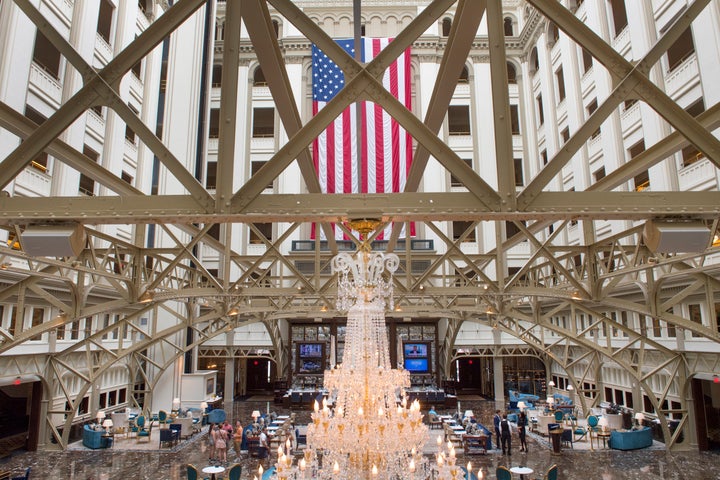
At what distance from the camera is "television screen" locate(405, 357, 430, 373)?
36281 mm

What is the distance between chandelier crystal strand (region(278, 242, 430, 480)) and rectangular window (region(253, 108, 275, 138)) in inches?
1065

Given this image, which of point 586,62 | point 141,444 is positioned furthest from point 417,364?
point 586,62

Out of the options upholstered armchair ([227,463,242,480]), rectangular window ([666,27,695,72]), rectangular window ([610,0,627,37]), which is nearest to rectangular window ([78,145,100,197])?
upholstered armchair ([227,463,242,480])

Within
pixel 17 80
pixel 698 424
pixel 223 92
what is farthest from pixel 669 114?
pixel 698 424

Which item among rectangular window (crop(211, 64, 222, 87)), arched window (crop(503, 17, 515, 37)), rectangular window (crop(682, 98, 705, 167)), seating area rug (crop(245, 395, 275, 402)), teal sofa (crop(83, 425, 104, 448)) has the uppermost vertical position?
arched window (crop(503, 17, 515, 37))

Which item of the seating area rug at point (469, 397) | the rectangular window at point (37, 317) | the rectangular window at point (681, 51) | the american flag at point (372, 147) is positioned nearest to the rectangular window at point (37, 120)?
the rectangular window at point (37, 317)

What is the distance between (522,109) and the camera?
33.5 meters

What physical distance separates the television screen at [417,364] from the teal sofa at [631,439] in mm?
17234

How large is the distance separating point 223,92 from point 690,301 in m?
18.7

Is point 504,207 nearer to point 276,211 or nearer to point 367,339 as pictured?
point 276,211

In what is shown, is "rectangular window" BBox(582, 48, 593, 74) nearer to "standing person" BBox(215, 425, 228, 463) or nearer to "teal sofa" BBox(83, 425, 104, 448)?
"standing person" BBox(215, 425, 228, 463)

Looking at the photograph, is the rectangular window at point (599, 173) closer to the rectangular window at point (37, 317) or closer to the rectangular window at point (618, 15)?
the rectangular window at point (618, 15)

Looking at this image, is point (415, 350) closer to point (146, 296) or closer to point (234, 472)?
point (234, 472)

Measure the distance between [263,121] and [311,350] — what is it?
1650 cm
